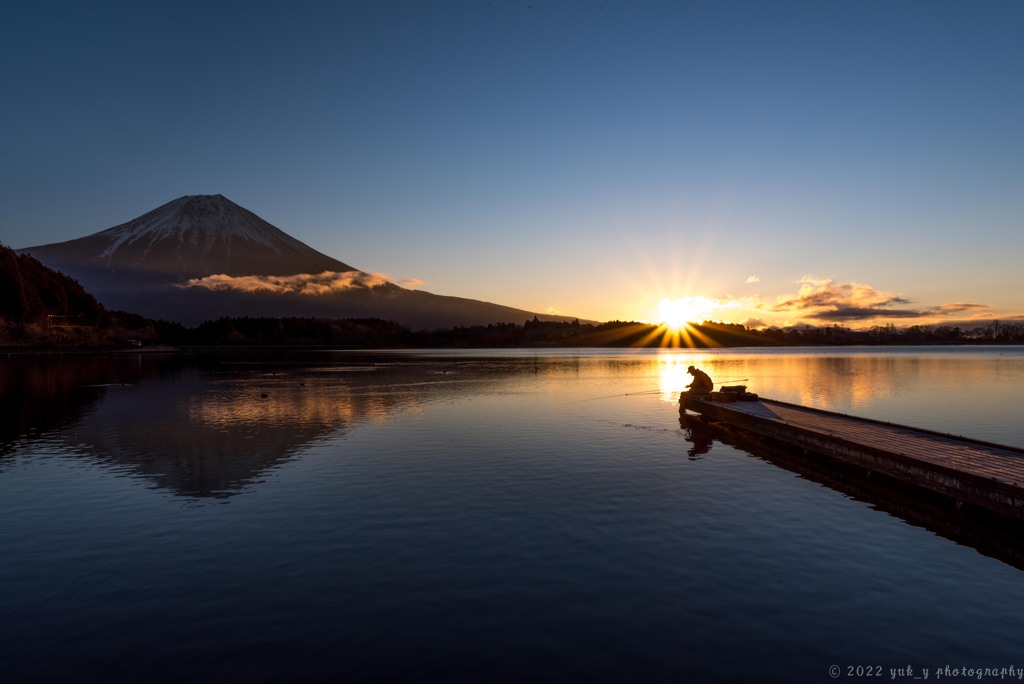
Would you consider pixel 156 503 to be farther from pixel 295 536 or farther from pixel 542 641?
pixel 542 641

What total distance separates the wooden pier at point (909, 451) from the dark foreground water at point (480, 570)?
32.7 inches

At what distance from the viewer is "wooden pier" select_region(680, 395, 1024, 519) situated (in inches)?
625

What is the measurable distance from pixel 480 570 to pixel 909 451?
54.0ft

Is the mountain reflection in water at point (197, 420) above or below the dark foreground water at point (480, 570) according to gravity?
above

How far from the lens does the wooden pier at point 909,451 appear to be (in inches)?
625

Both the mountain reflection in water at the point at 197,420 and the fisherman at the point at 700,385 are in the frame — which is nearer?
the mountain reflection in water at the point at 197,420

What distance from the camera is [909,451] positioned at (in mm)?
20438

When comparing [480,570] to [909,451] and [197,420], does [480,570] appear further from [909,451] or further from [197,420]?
[197,420]

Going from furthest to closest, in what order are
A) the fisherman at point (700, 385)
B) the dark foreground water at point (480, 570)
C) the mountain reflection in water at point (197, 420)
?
the fisherman at point (700, 385)
the mountain reflection in water at point (197, 420)
the dark foreground water at point (480, 570)

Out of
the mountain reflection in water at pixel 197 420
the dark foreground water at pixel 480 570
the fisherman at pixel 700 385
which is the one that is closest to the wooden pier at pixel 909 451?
the dark foreground water at pixel 480 570

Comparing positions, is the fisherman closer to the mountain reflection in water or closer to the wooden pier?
the wooden pier

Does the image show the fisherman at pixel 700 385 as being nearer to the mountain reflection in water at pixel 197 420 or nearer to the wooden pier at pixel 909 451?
the wooden pier at pixel 909 451

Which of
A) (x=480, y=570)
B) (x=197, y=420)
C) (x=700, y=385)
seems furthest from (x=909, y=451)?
(x=197, y=420)

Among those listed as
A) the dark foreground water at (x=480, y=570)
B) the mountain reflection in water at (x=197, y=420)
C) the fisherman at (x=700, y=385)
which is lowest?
the dark foreground water at (x=480, y=570)
